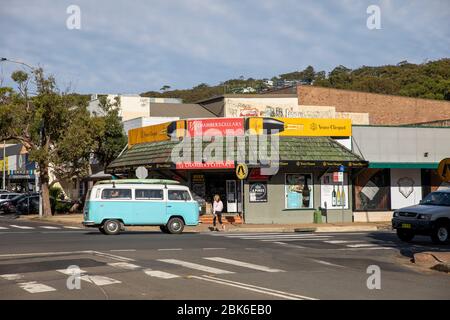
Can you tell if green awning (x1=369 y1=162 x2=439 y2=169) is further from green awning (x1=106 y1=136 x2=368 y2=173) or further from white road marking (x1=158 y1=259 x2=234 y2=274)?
white road marking (x1=158 y1=259 x2=234 y2=274)

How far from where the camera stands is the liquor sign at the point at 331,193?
3688cm

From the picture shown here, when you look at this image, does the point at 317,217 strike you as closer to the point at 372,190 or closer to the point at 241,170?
the point at 372,190

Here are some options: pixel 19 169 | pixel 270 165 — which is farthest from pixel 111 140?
pixel 19 169

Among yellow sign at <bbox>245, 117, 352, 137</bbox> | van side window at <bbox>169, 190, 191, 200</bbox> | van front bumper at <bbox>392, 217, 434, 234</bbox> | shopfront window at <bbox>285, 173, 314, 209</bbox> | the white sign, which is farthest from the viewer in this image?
the white sign

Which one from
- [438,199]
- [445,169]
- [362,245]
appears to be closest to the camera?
[445,169]

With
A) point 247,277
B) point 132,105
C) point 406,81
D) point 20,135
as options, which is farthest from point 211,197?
point 406,81

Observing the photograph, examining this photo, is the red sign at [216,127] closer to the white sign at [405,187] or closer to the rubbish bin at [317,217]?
the rubbish bin at [317,217]

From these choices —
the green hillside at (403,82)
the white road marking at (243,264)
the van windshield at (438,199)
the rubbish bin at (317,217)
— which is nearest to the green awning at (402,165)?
the rubbish bin at (317,217)

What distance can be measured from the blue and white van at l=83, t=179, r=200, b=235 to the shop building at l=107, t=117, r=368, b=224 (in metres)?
8.09

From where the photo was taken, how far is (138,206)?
25.9 metres

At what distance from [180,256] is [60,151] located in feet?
91.8

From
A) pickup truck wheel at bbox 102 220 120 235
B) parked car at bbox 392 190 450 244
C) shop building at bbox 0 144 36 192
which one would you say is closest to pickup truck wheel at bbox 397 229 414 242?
parked car at bbox 392 190 450 244

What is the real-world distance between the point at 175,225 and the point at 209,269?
1242 centimetres

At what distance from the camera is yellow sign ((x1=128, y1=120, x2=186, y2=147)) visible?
36.8m
